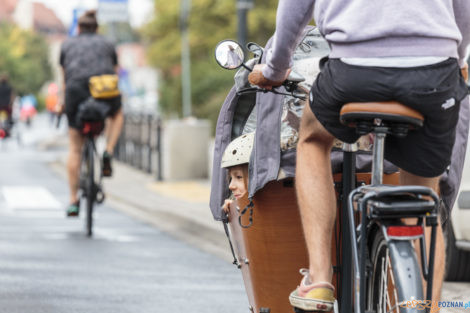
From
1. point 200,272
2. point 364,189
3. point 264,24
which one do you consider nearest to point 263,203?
point 364,189

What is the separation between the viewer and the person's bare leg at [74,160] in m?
10.4

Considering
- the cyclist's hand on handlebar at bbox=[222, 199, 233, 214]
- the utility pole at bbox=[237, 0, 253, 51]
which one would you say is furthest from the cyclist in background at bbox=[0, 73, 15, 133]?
the cyclist's hand on handlebar at bbox=[222, 199, 233, 214]

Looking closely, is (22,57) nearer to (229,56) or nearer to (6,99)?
(6,99)

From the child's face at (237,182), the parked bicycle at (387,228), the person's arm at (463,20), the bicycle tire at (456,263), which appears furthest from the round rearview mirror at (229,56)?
the bicycle tire at (456,263)

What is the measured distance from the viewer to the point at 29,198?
575 inches

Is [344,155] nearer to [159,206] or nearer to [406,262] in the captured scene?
[406,262]

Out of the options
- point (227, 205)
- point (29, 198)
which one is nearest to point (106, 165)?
point (29, 198)

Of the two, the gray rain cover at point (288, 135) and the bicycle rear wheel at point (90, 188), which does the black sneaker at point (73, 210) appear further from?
the gray rain cover at point (288, 135)

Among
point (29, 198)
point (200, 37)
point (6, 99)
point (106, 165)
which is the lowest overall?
point (200, 37)

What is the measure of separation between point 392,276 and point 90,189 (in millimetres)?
7096

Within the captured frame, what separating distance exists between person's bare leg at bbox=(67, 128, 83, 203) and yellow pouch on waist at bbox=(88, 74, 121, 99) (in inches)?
15.6

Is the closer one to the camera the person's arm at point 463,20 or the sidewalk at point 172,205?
the person's arm at point 463,20

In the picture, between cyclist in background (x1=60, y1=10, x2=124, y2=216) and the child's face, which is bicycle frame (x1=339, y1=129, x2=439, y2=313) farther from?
cyclist in background (x1=60, y1=10, x2=124, y2=216)

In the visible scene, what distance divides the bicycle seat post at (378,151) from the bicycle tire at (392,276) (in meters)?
0.17
